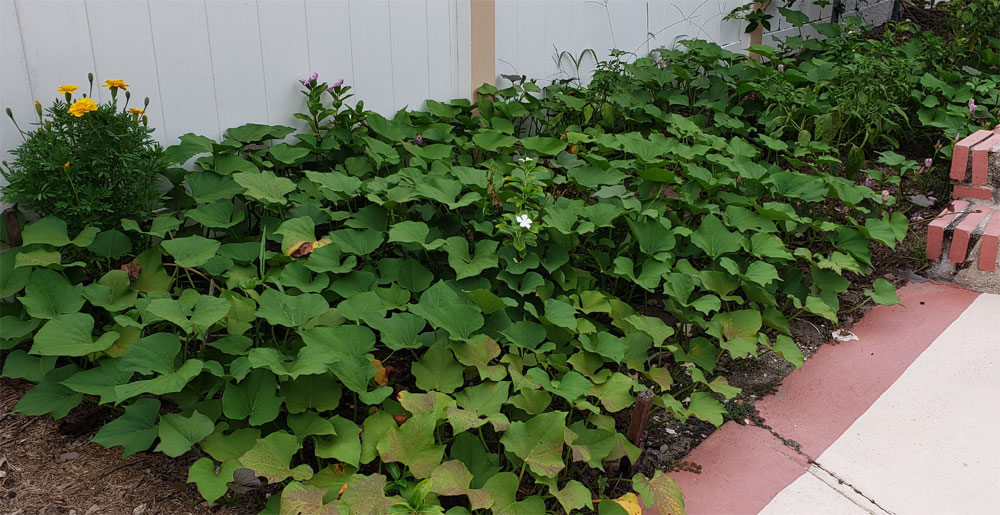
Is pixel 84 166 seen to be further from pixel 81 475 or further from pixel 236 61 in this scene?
pixel 81 475

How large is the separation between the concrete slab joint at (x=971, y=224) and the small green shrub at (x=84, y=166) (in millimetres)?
3235

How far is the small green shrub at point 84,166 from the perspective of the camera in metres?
2.37

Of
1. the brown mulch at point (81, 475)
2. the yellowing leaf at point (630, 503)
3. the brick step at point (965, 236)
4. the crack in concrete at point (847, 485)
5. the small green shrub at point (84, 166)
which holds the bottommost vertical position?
the crack in concrete at point (847, 485)

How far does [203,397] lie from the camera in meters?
2.17

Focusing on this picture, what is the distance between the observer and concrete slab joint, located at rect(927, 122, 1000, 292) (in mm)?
3336

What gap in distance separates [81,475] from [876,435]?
7.63ft

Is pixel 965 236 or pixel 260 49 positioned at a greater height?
pixel 260 49

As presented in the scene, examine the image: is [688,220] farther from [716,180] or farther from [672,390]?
[672,390]

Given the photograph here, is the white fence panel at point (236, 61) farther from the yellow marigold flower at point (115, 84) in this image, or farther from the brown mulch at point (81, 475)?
the brown mulch at point (81, 475)

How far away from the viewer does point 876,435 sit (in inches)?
96.3

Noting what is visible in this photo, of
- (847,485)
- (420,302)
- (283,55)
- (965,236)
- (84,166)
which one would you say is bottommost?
(847,485)

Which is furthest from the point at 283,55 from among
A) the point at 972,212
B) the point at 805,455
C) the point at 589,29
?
the point at 972,212

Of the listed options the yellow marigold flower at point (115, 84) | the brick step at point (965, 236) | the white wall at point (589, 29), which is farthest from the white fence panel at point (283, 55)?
the brick step at point (965, 236)

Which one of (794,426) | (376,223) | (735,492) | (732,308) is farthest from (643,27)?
(735,492)
